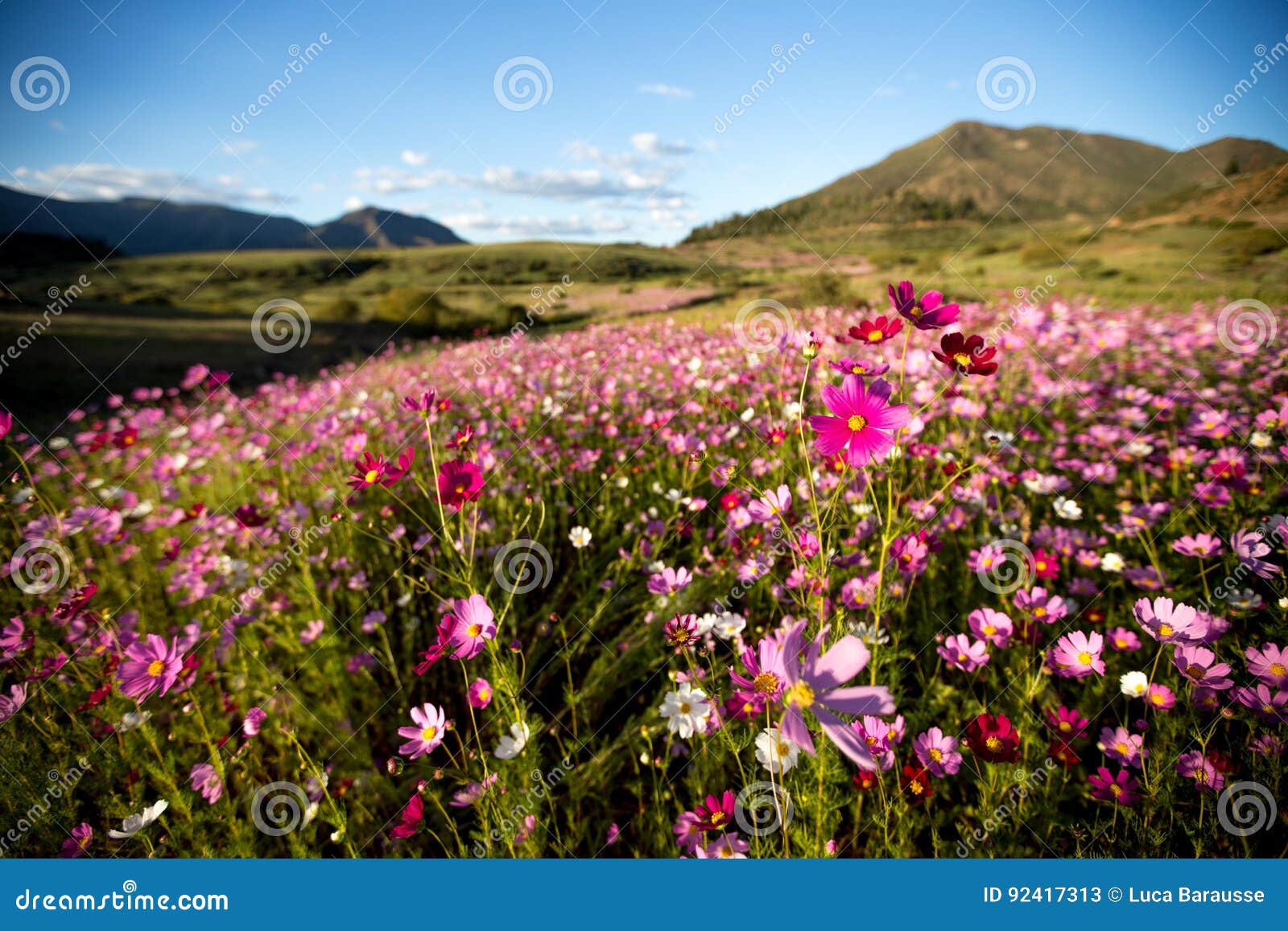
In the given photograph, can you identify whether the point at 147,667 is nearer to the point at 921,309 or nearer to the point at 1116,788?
Answer: the point at 921,309

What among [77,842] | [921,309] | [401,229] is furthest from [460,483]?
[401,229]

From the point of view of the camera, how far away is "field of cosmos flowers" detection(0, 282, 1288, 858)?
965 mm

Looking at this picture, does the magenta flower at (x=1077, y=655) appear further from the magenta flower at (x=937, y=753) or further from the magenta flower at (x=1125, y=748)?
the magenta flower at (x=937, y=753)

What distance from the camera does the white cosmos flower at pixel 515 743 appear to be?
3.26ft

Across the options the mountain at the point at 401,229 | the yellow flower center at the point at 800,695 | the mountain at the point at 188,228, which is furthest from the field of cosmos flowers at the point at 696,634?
the mountain at the point at 401,229

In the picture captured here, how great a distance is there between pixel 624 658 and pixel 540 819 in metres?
0.48

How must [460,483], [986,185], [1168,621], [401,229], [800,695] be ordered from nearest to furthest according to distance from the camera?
[800,695] < [460,483] < [1168,621] < [986,185] < [401,229]

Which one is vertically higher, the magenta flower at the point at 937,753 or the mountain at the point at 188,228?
the mountain at the point at 188,228

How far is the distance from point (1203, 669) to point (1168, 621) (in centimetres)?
9

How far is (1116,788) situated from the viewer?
1.00m

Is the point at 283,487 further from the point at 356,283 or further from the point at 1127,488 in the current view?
the point at 356,283

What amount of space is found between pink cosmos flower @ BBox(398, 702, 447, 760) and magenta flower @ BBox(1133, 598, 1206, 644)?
134 centimetres

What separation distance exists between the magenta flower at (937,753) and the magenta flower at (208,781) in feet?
4.86

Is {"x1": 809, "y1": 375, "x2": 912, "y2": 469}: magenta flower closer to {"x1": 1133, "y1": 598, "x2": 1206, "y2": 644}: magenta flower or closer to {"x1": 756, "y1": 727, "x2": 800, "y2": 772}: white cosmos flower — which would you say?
{"x1": 756, "y1": 727, "x2": 800, "y2": 772}: white cosmos flower
